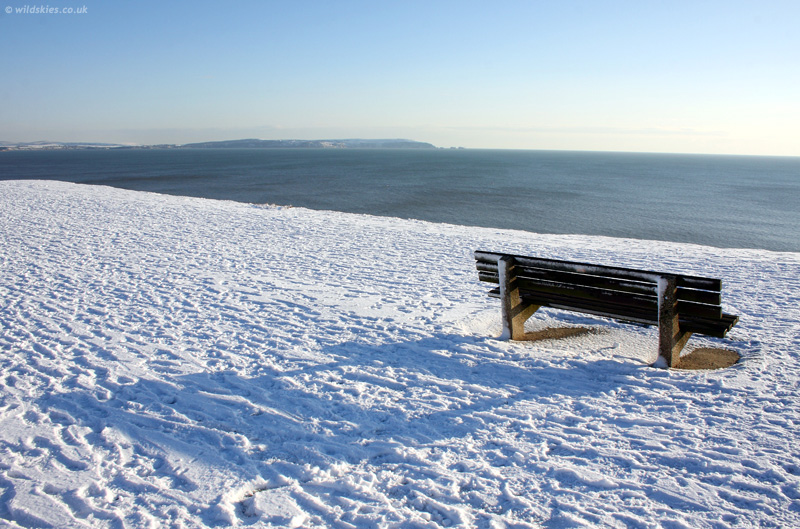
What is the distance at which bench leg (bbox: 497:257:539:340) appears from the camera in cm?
495

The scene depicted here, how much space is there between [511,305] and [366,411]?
6.73 ft

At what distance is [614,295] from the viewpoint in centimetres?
457

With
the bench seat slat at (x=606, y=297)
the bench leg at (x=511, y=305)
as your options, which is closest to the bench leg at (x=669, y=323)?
the bench seat slat at (x=606, y=297)

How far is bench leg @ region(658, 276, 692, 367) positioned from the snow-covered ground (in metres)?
0.19

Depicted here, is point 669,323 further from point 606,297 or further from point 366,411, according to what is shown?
point 366,411

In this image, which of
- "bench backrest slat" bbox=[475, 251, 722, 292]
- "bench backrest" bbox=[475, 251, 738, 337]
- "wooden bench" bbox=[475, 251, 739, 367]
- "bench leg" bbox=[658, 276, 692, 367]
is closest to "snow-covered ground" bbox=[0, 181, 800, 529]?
"bench leg" bbox=[658, 276, 692, 367]

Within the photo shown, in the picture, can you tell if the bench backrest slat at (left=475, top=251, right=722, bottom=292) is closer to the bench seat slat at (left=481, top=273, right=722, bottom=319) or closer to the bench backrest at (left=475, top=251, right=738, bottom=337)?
the bench backrest at (left=475, top=251, right=738, bottom=337)

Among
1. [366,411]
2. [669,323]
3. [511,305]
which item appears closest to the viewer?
[366,411]

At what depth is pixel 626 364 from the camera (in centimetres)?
465

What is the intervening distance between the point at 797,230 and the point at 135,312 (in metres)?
37.2

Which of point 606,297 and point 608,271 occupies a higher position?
point 608,271

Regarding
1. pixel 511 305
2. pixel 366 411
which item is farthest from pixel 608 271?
pixel 366 411

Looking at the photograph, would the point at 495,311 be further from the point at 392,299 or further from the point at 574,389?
the point at 574,389

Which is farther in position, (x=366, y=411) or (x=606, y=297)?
(x=606, y=297)
